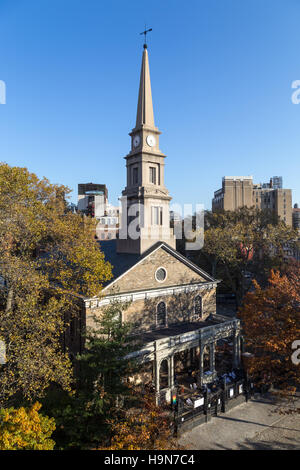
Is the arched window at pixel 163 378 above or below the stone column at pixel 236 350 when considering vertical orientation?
below

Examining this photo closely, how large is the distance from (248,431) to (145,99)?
94.5ft

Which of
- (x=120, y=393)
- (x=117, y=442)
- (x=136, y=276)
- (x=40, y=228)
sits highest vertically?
(x=40, y=228)

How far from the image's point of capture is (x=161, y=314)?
24625mm

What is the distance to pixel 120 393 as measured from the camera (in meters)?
14.9

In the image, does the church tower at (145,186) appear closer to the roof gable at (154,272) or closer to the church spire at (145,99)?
the church spire at (145,99)

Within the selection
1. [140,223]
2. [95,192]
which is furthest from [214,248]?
[95,192]

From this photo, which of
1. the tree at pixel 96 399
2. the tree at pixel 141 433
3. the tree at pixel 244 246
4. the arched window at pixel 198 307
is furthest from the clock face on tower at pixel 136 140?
the tree at pixel 141 433

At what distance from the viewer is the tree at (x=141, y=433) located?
41.5 ft

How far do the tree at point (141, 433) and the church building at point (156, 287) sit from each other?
4658mm

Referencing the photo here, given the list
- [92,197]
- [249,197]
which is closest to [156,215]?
[92,197]

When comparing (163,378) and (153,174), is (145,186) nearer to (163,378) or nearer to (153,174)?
(153,174)

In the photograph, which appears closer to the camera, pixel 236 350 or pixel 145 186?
pixel 236 350

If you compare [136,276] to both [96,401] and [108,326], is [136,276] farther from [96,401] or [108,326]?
[96,401]

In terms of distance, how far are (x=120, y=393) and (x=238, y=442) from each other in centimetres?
815
